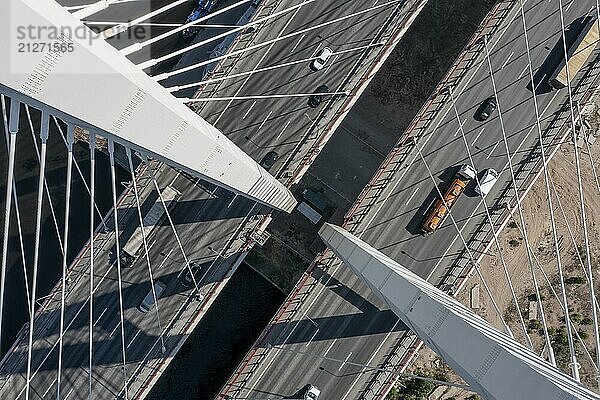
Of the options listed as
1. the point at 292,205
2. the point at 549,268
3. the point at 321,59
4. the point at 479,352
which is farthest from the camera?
the point at 549,268

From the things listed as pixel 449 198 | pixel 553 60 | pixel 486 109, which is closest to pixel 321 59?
pixel 486 109

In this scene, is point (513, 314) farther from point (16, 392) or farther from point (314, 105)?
point (16, 392)

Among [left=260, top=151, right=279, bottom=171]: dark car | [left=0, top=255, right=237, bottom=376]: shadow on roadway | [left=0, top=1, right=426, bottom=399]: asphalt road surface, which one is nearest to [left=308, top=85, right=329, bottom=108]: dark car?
[left=0, top=1, right=426, bottom=399]: asphalt road surface

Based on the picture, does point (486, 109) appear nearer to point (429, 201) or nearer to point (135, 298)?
point (429, 201)

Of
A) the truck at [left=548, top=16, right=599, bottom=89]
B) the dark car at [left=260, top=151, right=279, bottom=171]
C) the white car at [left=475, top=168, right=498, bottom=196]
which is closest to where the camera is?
the truck at [left=548, top=16, right=599, bottom=89]

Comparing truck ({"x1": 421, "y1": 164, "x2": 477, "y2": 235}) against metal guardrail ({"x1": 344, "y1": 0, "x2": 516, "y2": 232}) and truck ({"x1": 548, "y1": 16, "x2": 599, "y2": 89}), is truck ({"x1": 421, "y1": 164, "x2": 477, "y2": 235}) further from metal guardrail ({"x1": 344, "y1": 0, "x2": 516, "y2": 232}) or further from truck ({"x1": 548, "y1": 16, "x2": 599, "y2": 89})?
truck ({"x1": 548, "y1": 16, "x2": 599, "y2": 89})
